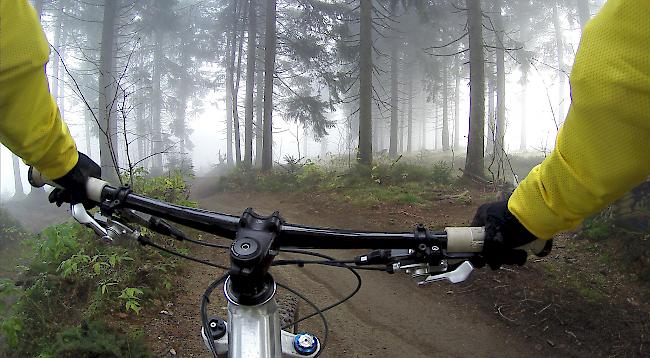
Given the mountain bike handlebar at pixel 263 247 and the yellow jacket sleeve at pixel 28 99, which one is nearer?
the yellow jacket sleeve at pixel 28 99

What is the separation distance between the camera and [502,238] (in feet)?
4.97

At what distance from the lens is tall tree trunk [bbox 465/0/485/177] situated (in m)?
13.6

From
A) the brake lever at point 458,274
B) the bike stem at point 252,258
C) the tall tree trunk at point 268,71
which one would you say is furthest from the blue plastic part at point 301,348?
the tall tree trunk at point 268,71

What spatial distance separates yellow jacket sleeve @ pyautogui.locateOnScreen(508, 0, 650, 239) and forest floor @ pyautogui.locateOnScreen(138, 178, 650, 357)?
429cm

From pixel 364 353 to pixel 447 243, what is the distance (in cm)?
395

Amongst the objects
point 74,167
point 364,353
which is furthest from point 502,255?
point 364,353

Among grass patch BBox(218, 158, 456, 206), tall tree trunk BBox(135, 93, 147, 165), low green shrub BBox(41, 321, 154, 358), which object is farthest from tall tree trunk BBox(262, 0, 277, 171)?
tall tree trunk BBox(135, 93, 147, 165)

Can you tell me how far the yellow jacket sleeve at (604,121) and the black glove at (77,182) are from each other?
195 centimetres

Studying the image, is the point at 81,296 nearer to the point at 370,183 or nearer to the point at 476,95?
the point at 370,183

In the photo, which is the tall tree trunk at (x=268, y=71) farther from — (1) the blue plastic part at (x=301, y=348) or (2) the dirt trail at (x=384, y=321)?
(1) the blue plastic part at (x=301, y=348)

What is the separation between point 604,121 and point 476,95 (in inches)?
535

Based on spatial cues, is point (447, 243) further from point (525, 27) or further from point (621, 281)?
point (525, 27)

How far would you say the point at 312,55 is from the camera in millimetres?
20984

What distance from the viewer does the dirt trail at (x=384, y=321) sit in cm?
504
